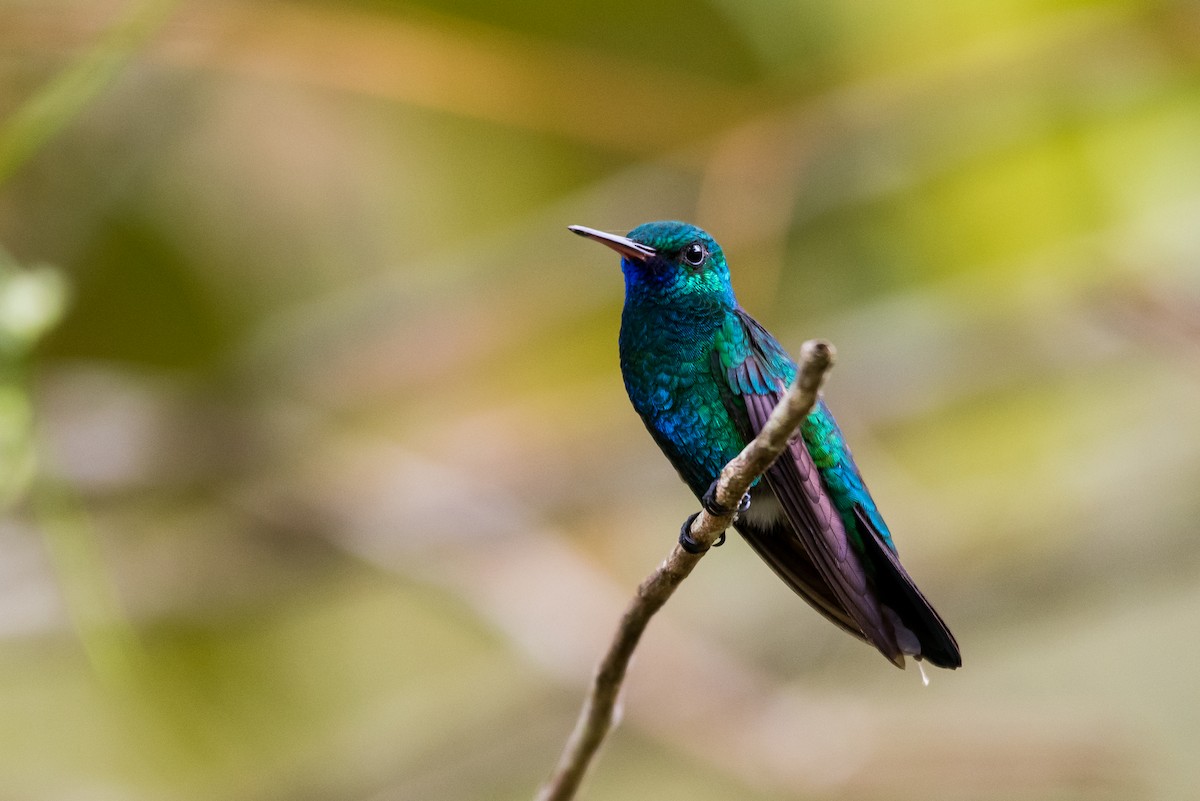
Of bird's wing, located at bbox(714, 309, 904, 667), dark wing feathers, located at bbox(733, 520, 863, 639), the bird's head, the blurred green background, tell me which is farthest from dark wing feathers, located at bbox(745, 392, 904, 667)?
the blurred green background

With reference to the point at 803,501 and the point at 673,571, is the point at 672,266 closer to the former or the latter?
the point at 803,501

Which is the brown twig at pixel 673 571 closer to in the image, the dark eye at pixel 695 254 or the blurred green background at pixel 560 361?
the dark eye at pixel 695 254

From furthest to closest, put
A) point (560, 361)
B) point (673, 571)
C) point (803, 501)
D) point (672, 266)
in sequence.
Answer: point (560, 361), point (672, 266), point (803, 501), point (673, 571)

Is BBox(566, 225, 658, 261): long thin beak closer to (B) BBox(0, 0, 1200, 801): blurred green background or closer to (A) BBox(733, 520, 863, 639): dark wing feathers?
(A) BBox(733, 520, 863, 639): dark wing feathers

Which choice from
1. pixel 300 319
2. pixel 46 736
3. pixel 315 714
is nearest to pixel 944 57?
pixel 300 319

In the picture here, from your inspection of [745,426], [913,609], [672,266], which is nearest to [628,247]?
[672,266]

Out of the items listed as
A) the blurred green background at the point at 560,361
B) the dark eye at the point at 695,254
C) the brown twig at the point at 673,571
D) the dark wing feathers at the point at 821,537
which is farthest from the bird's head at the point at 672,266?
the blurred green background at the point at 560,361
